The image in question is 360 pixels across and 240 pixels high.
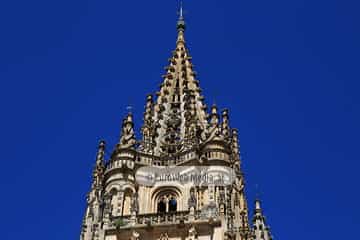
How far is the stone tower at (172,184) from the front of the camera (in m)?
30.6

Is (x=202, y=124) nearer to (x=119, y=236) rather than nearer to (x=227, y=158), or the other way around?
(x=227, y=158)

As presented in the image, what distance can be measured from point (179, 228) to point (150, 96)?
37.0ft

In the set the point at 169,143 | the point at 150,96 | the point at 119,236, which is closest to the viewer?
the point at 119,236

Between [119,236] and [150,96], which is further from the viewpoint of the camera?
[150,96]

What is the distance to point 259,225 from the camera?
35.5 m

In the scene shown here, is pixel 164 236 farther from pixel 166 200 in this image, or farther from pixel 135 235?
pixel 166 200

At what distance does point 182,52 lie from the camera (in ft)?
150

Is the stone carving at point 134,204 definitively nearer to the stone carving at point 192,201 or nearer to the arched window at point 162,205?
the arched window at point 162,205

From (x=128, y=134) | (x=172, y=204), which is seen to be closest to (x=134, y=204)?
(x=172, y=204)

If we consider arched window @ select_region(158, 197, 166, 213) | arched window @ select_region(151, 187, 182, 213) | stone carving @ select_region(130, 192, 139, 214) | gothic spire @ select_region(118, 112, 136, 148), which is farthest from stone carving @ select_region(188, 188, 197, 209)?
gothic spire @ select_region(118, 112, 136, 148)

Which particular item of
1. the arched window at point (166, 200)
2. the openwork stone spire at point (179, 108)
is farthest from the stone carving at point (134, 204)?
the openwork stone spire at point (179, 108)

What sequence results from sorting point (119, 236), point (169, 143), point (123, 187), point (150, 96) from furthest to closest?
1. point (150, 96)
2. point (169, 143)
3. point (123, 187)
4. point (119, 236)

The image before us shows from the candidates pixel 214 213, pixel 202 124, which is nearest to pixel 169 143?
pixel 202 124

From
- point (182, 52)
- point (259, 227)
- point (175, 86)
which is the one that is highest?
point (182, 52)
